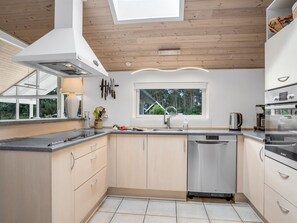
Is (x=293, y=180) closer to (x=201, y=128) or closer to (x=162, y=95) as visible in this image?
(x=201, y=128)

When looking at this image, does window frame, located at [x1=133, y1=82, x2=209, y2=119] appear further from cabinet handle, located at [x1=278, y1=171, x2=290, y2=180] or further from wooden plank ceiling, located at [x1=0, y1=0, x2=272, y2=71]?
cabinet handle, located at [x1=278, y1=171, x2=290, y2=180]

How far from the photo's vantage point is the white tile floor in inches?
84.7

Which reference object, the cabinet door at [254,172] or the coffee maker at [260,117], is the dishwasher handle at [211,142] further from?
the coffee maker at [260,117]

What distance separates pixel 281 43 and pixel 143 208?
87.5 inches

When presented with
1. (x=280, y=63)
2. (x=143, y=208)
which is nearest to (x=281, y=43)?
(x=280, y=63)

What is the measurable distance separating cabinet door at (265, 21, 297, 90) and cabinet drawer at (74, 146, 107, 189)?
1880 millimetres

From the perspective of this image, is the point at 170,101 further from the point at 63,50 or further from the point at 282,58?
the point at 63,50

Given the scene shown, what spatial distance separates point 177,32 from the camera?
262 centimetres

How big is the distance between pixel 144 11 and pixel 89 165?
1966 millimetres

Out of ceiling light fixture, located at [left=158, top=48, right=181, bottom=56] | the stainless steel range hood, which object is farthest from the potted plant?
ceiling light fixture, located at [left=158, top=48, right=181, bottom=56]

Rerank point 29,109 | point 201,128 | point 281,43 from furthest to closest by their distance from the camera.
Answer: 1. point 29,109
2. point 201,128
3. point 281,43

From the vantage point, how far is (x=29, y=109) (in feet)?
19.7

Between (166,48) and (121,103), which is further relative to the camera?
(121,103)

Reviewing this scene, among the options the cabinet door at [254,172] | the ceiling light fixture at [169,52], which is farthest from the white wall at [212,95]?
the cabinet door at [254,172]
